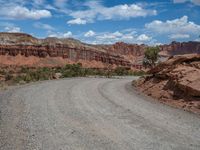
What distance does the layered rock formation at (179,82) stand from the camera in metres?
16.0

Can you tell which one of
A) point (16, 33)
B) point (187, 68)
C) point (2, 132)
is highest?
point (16, 33)

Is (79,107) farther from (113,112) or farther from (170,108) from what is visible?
(170,108)

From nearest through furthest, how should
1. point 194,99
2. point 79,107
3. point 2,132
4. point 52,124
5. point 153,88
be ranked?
point 2,132
point 52,124
point 79,107
point 194,99
point 153,88

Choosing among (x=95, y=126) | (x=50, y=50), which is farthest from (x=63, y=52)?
(x=95, y=126)

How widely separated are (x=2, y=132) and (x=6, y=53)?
4585 inches

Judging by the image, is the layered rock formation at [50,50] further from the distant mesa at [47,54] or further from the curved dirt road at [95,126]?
the curved dirt road at [95,126]

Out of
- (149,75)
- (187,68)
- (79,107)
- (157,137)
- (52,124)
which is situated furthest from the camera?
(149,75)

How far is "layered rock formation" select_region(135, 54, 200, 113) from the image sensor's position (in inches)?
628

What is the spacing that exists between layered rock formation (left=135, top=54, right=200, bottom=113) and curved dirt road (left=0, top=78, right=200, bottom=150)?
1485 mm

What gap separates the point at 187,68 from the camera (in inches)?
774

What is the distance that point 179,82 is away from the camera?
18.0 m

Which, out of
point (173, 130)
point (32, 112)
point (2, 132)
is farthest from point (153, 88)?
point (2, 132)

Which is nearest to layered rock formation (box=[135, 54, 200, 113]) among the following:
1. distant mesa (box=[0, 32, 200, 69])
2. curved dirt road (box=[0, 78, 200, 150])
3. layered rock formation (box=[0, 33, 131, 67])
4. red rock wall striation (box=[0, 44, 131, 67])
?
curved dirt road (box=[0, 78, 200, 150])

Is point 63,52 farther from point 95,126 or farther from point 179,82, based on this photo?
point 95,126
